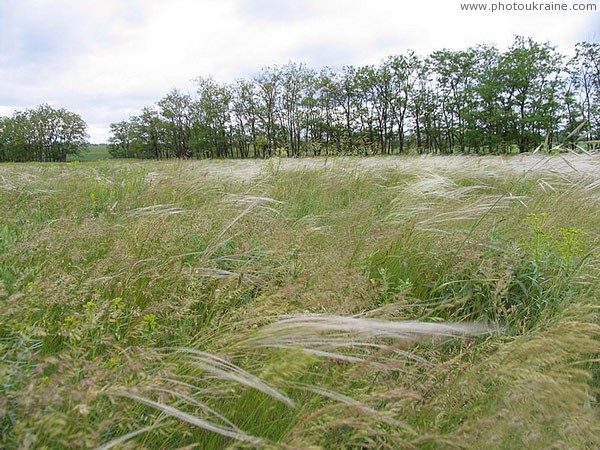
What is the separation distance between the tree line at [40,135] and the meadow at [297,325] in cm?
7354

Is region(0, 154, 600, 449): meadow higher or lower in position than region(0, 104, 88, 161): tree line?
lower

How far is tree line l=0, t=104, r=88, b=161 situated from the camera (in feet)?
192

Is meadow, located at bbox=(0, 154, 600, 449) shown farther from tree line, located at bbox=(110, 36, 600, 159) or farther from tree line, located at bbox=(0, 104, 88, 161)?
tree line, located at bbox=(0, 104, 88, 161)

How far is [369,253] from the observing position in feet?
5.65

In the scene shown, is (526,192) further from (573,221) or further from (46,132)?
(46,132)

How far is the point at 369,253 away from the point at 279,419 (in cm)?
103

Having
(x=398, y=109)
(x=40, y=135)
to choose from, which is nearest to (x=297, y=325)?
(x=398, y=109)

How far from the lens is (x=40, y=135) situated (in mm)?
59500

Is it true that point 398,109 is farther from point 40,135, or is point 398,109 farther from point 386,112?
point 40,135

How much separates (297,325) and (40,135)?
77.7 m

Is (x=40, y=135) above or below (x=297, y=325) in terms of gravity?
above

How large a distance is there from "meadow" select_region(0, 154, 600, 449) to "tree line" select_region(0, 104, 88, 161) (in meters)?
73.5

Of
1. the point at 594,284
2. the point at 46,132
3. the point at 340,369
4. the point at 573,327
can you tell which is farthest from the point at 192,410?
the point at 46,132

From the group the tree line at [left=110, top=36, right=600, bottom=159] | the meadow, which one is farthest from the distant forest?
the meadow
